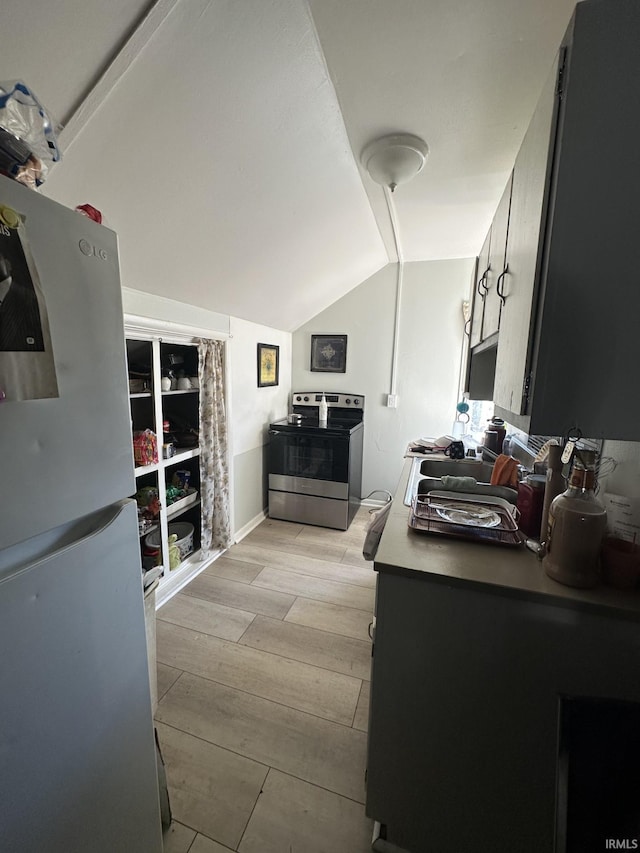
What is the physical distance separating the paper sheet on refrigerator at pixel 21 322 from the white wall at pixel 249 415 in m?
1.97

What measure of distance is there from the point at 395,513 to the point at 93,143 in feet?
5.03

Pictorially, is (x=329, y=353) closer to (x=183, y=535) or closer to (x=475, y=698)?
(x=183, y=535)

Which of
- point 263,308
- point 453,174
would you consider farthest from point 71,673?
point 263,308

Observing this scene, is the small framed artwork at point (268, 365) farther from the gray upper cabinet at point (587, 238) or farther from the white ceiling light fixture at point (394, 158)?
the gray upper cabinet at point (587, 238)

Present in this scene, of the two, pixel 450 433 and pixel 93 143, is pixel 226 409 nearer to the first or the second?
pixel 93 143

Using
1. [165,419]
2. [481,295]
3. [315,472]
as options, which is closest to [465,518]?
[481,295]

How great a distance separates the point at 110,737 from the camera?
2.34 feet

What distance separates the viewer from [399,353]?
3.23m

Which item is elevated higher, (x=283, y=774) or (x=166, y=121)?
(x=166, y=121)

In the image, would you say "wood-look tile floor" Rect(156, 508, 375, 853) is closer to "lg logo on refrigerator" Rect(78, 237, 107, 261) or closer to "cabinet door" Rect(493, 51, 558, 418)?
"cabinet door" Rect(493, 51, 558, 418)

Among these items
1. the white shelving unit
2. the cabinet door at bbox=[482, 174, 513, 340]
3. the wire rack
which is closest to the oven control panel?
the white shelving unit

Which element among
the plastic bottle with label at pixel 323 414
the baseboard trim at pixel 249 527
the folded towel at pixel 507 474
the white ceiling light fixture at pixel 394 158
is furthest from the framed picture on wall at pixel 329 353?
the folded towel at pixel 507 474

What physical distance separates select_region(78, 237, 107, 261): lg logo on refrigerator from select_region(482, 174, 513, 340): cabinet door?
116cm

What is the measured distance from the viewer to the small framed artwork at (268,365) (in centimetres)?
296
